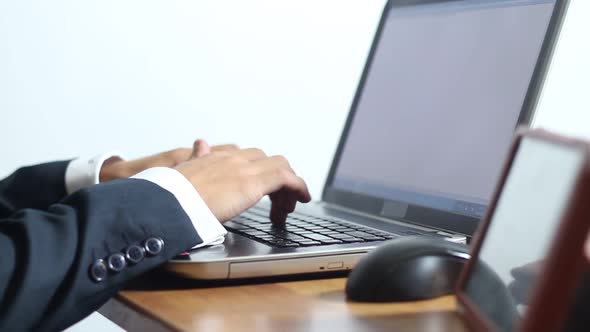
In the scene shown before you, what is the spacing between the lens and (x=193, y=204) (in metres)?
0.81

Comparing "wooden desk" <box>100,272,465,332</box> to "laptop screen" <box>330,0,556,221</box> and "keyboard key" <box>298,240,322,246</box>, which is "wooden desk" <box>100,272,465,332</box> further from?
"laptop screen" <box>330,0,556,221</box>

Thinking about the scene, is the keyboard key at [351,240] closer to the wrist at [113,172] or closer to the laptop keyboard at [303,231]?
the laptop keyboard at [303,231]

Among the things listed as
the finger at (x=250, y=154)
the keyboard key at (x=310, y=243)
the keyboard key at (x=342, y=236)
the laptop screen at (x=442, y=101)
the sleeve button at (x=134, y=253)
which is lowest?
the sleeve button at (x=134, y=253)

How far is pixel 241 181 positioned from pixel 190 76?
1014 mm

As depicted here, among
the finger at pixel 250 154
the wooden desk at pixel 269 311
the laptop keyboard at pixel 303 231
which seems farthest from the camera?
the finger at pixel 250 154

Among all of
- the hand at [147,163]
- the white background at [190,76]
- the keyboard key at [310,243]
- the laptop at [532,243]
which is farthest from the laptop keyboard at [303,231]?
the white background at [190,76]

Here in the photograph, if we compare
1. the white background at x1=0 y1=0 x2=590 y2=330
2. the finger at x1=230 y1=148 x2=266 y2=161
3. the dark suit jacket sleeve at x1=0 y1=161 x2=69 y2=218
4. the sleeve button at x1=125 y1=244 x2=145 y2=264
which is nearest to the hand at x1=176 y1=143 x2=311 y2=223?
the finger at x1=230 y1=148 x2=266 y2=161

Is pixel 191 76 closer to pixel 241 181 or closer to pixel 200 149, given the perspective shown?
pixel 200 149

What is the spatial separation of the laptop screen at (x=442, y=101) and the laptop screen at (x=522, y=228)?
38cm

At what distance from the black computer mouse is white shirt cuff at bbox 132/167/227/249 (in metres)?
0.16

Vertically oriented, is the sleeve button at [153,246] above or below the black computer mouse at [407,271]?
below

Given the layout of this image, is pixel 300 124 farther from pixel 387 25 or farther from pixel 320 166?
pixel 387 25

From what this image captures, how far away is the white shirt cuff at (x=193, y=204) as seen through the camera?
2.61 feet

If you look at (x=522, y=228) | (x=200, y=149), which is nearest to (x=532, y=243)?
(x=522, y=228)
